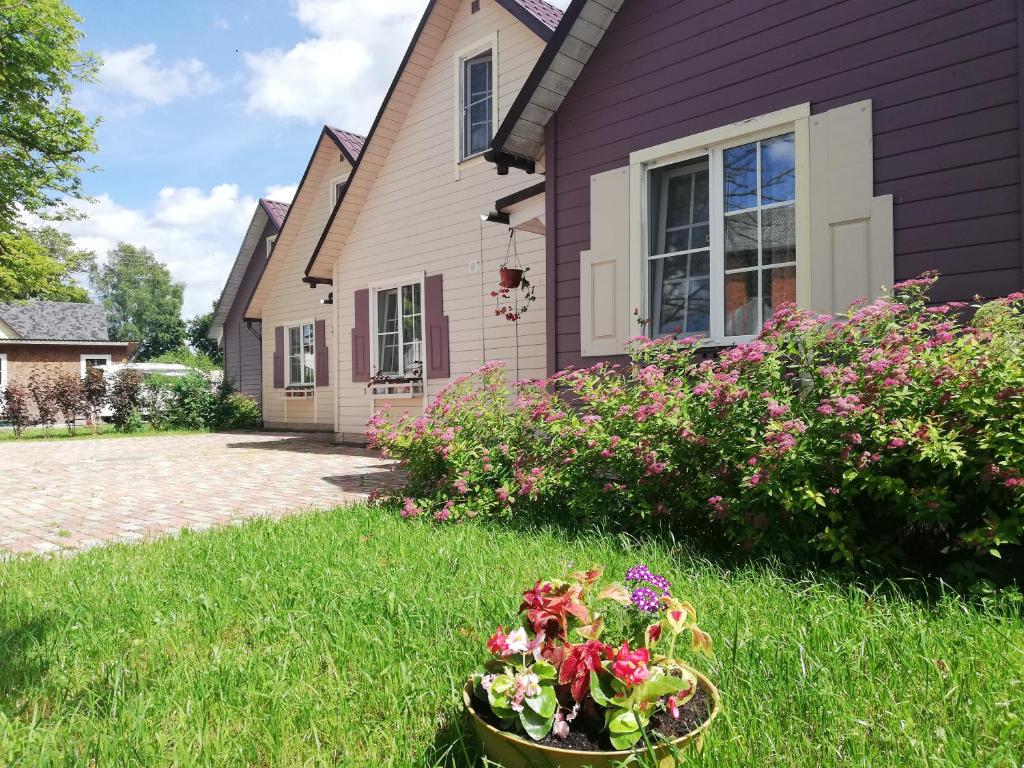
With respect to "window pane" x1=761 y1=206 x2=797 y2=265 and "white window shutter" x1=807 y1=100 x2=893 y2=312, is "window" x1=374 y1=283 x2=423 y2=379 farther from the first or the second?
"white window shutter" x1=807 y1=100 x2=893 y2=312

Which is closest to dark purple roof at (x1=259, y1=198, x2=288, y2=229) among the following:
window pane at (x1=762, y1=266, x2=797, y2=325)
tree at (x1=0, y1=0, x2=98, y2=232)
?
tree at (x1=0, y1=0, x2=98, y2=232)

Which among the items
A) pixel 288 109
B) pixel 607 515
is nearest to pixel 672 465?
pixel 607 515

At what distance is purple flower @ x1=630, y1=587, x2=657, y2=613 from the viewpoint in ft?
5.97

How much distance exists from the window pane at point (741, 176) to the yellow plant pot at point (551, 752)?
4.44 metres

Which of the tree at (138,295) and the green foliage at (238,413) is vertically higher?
the tree at (138,295)

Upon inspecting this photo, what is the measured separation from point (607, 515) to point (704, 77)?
364 cm

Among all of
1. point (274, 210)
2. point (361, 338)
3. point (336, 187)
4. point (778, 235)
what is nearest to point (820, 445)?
point (778, 235)

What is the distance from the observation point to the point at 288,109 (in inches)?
613

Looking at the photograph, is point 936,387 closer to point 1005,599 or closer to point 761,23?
point 1005,599

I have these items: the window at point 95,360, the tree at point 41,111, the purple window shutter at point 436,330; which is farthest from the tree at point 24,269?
the purple window shutter at point 436,330

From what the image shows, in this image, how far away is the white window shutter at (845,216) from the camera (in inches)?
179

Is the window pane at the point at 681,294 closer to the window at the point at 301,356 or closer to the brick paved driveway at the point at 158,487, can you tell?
the brick paved driveway at the point at 158,487

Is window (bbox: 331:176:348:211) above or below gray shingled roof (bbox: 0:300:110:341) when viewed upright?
above

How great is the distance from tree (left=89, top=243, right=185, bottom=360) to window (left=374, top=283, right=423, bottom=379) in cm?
6350
